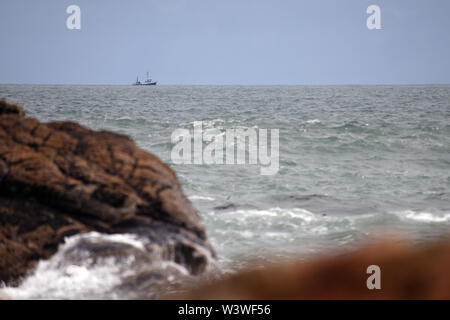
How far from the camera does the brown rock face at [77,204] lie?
5.06 meters

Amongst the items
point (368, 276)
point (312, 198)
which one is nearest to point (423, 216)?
point (312, 198)

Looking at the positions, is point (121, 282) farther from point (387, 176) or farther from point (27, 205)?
point (387, 176)

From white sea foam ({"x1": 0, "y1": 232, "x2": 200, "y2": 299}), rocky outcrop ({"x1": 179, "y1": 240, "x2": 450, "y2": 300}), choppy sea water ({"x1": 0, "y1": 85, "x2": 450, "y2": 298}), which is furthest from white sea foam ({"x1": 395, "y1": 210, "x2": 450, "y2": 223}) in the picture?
rocky outcrop ({"x1": 179, "y1": 240, "x2": 450, "y2": 300})

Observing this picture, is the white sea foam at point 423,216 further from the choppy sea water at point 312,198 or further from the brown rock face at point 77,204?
the brown rock face at point 77,204

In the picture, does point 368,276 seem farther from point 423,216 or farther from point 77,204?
point 423,216

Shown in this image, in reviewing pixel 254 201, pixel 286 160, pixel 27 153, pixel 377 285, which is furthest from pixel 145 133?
pixel 377 285

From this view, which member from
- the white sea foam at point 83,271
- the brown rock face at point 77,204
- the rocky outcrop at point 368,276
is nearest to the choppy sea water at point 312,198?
the white sea foam at point 83,271

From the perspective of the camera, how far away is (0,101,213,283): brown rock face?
16.6 ft

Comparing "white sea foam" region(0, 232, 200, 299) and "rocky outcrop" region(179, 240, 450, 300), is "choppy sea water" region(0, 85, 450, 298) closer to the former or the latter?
"white sea foam" region(0, 232, 200, 299)

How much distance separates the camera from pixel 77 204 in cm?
513

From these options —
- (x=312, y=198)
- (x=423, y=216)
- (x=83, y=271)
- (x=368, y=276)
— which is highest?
(x=368, y=276)
